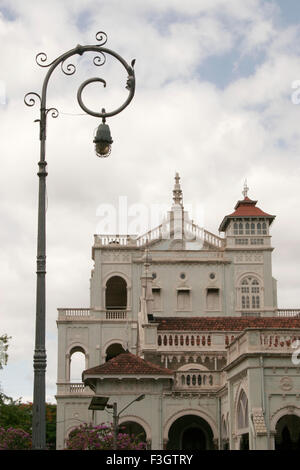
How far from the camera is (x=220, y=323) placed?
45.8 metres

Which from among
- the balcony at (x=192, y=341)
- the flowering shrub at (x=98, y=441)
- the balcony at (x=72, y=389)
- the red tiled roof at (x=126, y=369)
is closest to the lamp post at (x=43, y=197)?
the flowering shrub at (x=98, y=441)

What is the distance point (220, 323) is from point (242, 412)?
39.7 feet

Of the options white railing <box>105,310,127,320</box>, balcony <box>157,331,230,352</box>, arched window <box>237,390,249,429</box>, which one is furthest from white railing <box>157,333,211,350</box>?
A: white railing <box>105,310,127,320</box>

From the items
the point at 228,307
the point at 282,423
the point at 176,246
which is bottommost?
the point at 282,423

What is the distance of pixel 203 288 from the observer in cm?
7081

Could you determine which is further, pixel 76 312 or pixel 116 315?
pixel 116 315

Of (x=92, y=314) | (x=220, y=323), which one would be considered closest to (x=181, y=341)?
(x=220, y=323)

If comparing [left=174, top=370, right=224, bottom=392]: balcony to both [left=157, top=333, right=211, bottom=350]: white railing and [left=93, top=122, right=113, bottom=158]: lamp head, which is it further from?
[left=93, top=122, right=113, bottom=158]: lamp head

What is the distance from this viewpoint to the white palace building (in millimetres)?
31375

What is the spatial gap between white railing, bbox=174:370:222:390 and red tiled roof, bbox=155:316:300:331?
4.37 meters

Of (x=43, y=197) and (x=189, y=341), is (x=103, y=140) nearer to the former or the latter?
(x=43, y=197)
